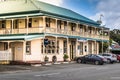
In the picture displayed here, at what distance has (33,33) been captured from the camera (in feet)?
149

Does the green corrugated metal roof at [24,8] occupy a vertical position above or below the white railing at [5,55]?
above

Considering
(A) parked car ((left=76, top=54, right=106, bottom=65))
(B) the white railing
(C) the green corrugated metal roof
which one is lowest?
(A) parked car ((left=76, top=54, right=106, bottom=65))

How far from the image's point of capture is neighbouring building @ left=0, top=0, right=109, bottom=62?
4425 cm

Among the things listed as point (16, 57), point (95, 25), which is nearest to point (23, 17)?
point (16, 57)

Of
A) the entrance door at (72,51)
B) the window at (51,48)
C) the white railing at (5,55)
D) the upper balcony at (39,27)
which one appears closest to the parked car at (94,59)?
the window at (51,48)

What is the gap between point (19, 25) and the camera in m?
48.5

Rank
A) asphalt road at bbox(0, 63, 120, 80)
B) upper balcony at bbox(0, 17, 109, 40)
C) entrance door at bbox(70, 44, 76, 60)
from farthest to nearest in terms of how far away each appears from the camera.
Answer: entrance door at bbox(70, 44, 76, 60)
upper balcony at bbox(0, 17, 109, 40)
asphalt road at bbox(0, 63, 120, 80)

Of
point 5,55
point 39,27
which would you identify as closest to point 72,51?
point 39,27

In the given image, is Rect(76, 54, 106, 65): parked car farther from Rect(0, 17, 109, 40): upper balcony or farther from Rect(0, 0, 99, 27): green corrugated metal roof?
Rect(0, 0, 99, 27): green corrugated metal roof

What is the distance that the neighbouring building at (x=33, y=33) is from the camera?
A: 44.2m

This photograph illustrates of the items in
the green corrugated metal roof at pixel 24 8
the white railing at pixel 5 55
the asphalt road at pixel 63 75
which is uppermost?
the green corrugated metal roof at pixel 24 8

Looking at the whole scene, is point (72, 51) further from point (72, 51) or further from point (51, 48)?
point (51, 48)

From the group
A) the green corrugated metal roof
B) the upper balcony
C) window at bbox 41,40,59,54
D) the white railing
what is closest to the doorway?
the upper balcony

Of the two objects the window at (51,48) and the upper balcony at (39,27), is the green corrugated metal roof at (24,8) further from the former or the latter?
the window at (51,48)
